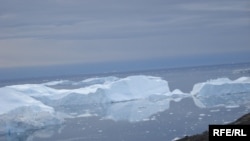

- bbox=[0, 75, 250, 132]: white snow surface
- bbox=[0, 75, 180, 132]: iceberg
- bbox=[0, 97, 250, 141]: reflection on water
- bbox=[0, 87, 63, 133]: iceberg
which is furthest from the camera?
bbox=[0, 75, 250, 132]: white snow surface

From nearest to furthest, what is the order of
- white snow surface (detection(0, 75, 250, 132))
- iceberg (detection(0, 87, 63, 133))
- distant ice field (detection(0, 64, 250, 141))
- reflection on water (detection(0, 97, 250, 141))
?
reflection on water (detection(0, 97, 250, 141)) < distant ice field (detection(0, 64, 250, 141)) < iceberg (detection(0, 87, 63, 133)) < white snow surface (detection(0, 75, 250, 132))

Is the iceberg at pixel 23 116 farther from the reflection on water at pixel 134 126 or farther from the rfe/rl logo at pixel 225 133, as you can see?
the rfe/rl logo at pixel 225 133

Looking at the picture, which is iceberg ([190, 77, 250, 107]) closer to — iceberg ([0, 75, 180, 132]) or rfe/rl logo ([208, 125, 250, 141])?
iceberg ([0, 75, 180, 132])

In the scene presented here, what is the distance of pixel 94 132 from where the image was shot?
55.4ft

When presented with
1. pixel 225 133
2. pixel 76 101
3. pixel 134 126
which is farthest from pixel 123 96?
pixel 225 133

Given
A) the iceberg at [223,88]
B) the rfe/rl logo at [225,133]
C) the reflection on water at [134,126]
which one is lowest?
the reflection on water at [134,126]

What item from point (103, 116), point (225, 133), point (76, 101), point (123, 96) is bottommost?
point (103, 116)

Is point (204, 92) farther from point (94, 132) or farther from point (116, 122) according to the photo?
point (94, 132)

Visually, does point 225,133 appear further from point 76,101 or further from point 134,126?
point 76,101

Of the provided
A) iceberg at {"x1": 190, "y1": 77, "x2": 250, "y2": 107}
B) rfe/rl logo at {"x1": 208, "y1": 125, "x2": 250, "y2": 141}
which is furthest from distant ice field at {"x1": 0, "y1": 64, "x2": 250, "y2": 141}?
rfe/rl logo at {"x1": 208, "y1": 125, "x2": 250, "y2": 141}

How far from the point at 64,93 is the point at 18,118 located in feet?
36.2

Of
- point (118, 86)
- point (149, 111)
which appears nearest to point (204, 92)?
point (118, 86)

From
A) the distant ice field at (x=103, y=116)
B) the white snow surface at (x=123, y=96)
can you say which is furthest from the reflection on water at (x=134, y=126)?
the white snow surface at (x=123, y=96)

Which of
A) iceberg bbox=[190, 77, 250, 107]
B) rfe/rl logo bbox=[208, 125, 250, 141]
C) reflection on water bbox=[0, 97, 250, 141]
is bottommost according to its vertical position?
reflection on water bbox=[0, 97, 250, 141]
